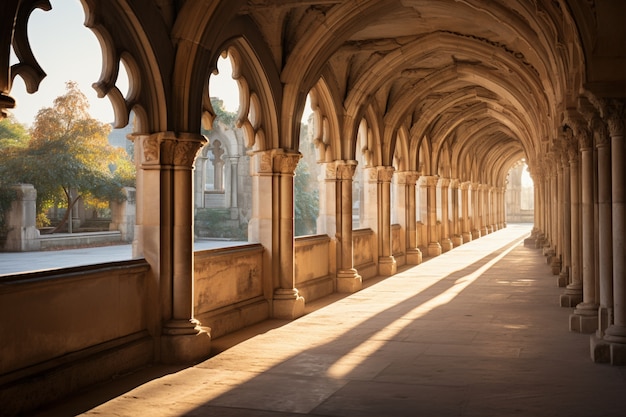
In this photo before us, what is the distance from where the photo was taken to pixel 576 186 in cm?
948

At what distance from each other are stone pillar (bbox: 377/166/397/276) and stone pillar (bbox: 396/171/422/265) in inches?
108

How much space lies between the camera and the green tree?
1712 centimetres

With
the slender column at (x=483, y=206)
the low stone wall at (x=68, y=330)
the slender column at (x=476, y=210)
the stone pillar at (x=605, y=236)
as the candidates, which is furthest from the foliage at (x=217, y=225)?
the stone pillar at (x=605, y=236)

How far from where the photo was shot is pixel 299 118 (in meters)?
9.65

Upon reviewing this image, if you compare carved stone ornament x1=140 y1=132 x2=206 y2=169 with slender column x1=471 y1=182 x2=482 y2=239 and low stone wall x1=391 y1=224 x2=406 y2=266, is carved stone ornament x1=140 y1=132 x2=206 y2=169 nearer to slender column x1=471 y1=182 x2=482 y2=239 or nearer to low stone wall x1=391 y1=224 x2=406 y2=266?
low stone wall x1=391 y1=224 x2=406 y2=266

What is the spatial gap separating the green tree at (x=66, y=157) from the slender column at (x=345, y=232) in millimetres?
6000

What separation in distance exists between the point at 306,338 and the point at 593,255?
3.16 m

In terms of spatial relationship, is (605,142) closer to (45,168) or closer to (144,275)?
(144,275)

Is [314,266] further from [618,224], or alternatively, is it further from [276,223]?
[618,224]

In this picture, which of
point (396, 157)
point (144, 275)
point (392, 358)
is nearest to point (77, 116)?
point (396, 157)

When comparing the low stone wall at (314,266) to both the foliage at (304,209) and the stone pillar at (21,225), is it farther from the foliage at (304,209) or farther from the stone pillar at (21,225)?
the foliage at (304,209)

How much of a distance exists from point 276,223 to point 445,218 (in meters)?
14.3

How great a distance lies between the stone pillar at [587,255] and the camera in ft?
24.9

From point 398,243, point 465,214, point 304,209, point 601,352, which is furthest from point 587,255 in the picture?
point 304,209
